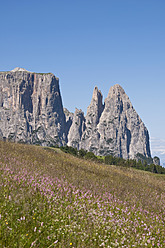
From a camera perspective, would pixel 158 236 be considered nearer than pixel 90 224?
No

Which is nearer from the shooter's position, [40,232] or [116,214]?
[40,232]

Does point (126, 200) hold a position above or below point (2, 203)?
below

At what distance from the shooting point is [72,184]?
9.93 m

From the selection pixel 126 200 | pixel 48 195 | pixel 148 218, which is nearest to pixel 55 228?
pixel 48 195

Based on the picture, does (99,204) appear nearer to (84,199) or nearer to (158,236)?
(84,199)

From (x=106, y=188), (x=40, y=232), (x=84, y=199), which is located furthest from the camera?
(x=106, y=188)

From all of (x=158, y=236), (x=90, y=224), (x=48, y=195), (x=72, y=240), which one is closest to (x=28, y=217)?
(x=72, y=240)

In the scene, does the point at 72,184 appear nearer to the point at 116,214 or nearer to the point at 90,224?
the point at 116,214

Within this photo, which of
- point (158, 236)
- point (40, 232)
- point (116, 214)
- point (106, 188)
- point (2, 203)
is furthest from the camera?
point (106, 188)

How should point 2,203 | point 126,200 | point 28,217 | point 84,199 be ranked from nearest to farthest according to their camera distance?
point 28,217 → point 2,203 → point 84,199 → point 126,200

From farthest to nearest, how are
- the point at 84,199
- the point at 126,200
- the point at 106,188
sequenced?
the point at 106,188
the point at 126,200
the point at 84,199

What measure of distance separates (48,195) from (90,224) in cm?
199

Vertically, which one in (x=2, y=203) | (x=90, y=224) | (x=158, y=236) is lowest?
(x=158, y=236)

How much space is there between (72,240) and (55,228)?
69 cm
